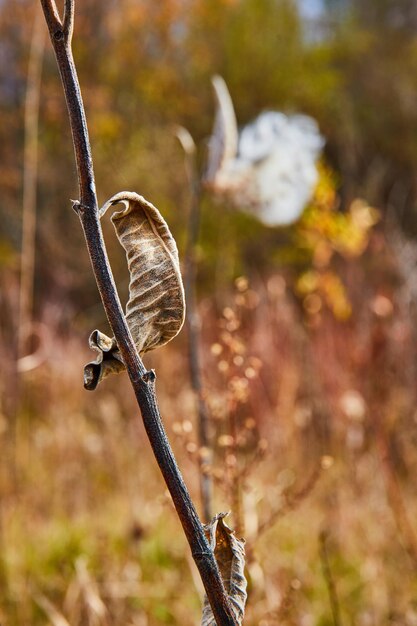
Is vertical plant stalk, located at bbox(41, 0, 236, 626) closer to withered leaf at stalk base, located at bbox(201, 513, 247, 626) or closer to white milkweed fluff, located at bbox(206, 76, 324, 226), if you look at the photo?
withered leaf at stalk base, located at bbox(201, 513, 247, 626)

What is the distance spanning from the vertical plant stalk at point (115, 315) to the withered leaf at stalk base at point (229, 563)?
2 cm

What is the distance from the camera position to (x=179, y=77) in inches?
393

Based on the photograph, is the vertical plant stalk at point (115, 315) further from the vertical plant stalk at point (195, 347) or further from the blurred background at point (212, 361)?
the vertical plant stalk at point (195, 347)

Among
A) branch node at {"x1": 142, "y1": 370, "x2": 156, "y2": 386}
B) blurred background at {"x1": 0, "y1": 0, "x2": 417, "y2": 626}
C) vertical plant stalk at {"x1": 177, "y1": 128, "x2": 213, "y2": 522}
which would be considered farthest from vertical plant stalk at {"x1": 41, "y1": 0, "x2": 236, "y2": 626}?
vertical plant stalk at {"x1": 177, "y1": 128, "x2": 213, "y2": 522}

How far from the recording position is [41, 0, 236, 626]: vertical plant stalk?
315 millimetres

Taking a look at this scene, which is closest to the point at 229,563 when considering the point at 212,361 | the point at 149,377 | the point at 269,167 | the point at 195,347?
the point at 149,377

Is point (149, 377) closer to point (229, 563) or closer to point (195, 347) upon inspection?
point (229, 563)

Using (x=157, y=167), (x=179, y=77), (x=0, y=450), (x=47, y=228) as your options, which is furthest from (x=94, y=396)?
(x=179, y=77)

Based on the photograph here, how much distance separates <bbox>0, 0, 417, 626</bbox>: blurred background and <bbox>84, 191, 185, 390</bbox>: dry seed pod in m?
0.39

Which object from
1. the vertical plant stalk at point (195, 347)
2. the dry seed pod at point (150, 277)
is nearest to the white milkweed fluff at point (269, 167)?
the vertical plant stalk at point (195, 347)

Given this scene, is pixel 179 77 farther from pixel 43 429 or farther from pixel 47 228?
pixel 43 429

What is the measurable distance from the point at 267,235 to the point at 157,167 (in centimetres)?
140

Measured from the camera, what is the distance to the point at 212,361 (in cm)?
406

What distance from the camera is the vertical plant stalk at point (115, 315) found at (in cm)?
31
